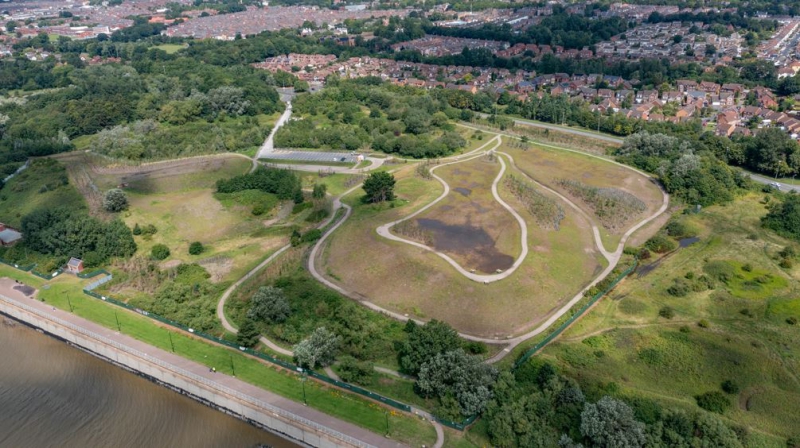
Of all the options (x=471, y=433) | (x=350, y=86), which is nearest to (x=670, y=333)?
(x=471, y=433)

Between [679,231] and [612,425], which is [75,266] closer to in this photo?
[612,425]

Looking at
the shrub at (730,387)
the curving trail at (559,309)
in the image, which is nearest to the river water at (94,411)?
the curving trail at (559,309)

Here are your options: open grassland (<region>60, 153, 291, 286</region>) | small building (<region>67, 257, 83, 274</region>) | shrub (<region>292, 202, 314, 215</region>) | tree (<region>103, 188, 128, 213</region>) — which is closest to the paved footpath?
small building (<region>67, 257, 83, 274</region>)

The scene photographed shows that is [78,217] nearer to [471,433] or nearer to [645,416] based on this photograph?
[471,433]

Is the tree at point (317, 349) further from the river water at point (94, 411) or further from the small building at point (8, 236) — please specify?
the small building at point (8, 236)

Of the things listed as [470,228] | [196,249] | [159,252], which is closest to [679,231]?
[470,228]

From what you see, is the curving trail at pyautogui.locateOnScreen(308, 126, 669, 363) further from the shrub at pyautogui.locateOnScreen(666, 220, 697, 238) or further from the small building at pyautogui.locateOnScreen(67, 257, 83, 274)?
the small building at pyautogui.locateOnScreen(67, 257, 83, 274)
